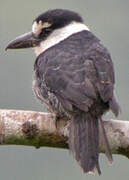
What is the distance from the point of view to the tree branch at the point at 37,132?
5926 millimetres

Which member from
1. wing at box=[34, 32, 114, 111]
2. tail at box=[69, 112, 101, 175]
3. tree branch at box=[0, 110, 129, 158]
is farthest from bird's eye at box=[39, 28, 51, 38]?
tree branch at box=[0, 110, 129, 158]

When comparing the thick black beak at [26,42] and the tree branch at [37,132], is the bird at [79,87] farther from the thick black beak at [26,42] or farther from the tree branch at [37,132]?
the thick black beak at [26,42]

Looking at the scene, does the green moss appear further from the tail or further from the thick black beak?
the thick black beak

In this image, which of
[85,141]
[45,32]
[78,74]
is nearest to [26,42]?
[45,32]

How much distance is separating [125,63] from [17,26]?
14.9 ft

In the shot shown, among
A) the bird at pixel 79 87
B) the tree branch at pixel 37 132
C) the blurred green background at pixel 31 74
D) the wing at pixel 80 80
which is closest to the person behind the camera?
the tree branch at pixel 37 132

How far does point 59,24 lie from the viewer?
6.97 m

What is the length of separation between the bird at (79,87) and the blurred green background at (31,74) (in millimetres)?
7306

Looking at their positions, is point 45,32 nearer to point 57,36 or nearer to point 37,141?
point 57,36

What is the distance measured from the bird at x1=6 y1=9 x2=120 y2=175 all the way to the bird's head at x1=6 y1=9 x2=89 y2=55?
0.02 metres

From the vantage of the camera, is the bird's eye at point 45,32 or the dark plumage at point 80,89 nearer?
the dark plumage at point 80,89

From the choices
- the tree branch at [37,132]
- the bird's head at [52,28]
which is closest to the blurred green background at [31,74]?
the bird's head at [52,28]

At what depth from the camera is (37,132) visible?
5957 millimetres

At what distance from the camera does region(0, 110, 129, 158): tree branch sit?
593cm
